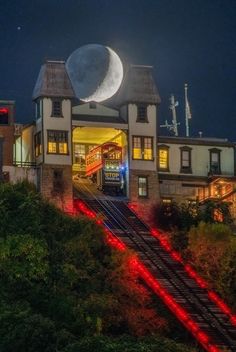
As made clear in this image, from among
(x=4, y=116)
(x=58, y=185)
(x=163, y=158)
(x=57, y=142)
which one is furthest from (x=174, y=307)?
(x=163, y=158)

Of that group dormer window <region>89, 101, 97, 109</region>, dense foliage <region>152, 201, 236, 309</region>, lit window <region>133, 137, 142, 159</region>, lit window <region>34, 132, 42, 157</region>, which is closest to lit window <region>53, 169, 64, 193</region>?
lit window <region>34, 132, 42, 157</region>

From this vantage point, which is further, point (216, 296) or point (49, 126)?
point (49, 126)

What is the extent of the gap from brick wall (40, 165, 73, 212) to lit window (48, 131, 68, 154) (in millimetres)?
1353

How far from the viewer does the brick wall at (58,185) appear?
328ft

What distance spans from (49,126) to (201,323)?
29.5 meters

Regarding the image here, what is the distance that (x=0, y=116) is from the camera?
103 metres

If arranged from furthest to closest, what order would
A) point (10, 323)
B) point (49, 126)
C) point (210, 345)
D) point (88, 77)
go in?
1. point (88, 77)
2. point (49, 126)
3. point (210, 345)
4. point (10, 323)

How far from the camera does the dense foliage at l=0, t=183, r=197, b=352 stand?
6544 cm

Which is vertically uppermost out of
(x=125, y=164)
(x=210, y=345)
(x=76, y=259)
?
(x=125, y=164)

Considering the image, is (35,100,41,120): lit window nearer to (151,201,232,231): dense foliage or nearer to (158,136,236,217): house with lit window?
(158,136,236,217): house with lit window

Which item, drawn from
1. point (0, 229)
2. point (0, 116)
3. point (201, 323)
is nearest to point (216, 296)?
point (201, 323)

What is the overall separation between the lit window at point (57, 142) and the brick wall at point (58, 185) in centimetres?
135

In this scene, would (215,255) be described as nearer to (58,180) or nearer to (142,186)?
(142,186)

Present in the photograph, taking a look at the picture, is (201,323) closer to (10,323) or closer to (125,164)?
(10,323)
